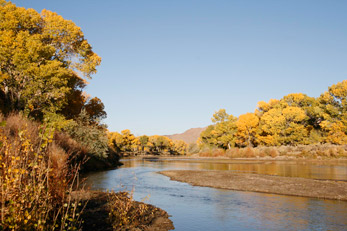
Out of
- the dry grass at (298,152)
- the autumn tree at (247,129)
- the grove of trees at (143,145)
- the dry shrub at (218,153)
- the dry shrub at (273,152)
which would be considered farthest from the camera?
the grove of trees at (143,145)

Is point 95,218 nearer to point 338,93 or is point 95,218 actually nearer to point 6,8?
point 6,8

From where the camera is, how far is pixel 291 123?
65000 millimetres

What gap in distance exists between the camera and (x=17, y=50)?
24297 mm

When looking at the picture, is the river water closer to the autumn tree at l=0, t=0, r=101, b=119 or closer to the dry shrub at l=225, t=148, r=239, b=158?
the autumn tree at l=0, t=0, r=101, b=119

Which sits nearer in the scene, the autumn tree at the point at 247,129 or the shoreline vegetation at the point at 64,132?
the shoreline vegetation at the point at 64,132

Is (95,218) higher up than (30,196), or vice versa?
(30,196)

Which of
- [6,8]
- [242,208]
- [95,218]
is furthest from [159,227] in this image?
[6,8]

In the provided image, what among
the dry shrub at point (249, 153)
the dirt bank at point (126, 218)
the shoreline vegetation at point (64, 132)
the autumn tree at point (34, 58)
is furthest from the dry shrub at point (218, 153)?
the dirt bank at point (126, 218)

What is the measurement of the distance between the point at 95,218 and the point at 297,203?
9968mm

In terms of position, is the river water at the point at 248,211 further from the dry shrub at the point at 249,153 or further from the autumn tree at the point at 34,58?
the dry shrub at the point at 249,153

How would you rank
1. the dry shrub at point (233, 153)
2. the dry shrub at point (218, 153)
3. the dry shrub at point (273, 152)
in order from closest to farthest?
the dry shrub at point (273, 152) → the dry shrub at point (233, 153) → the dry shrub at point (218, 153)

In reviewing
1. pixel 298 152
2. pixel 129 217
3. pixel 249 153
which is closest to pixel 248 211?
pixel 129 217

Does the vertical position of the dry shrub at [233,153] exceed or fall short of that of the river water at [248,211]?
it exceeds it

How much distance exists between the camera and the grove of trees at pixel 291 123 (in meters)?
56.1
